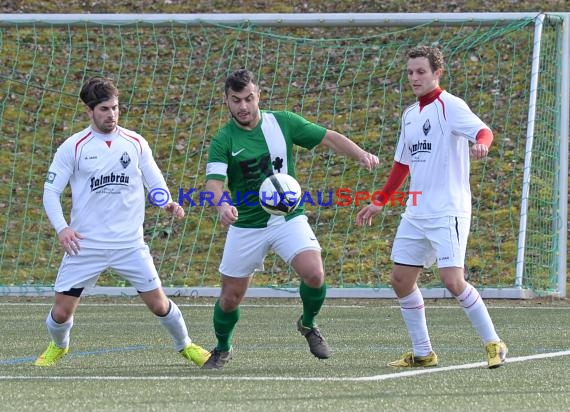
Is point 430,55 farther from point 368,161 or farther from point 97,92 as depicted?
point 97,92

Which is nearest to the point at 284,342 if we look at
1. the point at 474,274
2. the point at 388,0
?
the point at 474,274

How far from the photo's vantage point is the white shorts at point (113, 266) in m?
7.18

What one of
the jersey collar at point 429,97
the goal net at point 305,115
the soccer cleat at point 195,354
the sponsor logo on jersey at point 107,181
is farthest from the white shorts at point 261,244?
the goal net at point 305,115

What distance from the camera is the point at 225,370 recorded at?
6852mm

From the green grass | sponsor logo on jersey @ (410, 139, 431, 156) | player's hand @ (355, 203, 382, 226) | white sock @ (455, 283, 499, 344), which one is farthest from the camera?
player's hand @ (355, 203, 382, 226)

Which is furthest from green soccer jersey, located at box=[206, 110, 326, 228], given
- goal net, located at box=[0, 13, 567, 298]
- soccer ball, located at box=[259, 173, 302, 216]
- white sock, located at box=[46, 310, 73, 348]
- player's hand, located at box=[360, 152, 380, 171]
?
goal net, located at box=[0, 13, 567, 298]

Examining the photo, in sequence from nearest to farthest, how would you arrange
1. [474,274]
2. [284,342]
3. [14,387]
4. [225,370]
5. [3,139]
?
[14,387], [225,370], [284,342], [474,274], [3,139]

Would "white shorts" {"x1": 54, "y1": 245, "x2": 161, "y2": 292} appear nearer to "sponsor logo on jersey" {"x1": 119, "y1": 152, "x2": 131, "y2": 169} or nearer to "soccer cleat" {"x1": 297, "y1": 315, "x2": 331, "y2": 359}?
"sponsor logo on jersey" {"x1": 119, "y1": 152, "x2": 131, "y2": 169}

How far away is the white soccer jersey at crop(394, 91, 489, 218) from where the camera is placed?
6.94 meters

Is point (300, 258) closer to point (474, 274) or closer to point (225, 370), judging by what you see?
point (225, 370)

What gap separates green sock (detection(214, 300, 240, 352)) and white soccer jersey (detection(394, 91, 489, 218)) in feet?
3.89

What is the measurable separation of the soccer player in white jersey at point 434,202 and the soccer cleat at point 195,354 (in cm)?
106

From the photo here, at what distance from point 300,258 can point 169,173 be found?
7943 mm

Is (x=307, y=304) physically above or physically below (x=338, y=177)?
below
